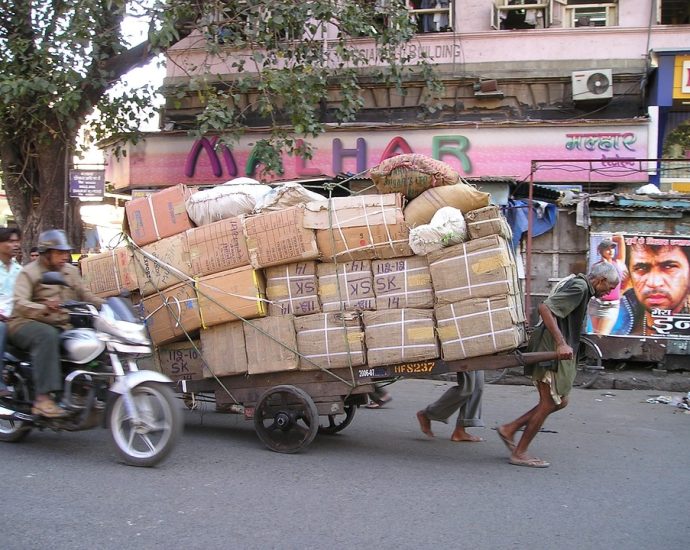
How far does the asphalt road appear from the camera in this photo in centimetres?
377

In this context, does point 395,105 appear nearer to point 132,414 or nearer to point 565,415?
point 565,415

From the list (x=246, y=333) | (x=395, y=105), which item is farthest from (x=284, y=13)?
(x=246, y=333)

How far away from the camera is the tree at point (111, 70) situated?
8844 millimetres

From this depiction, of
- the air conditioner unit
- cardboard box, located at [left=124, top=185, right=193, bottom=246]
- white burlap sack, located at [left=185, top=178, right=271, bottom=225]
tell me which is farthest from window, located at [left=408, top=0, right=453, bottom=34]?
cardboard box, located at [left=124, top=185, right=193, bottom=246]

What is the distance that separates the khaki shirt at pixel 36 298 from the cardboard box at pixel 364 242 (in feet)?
5.78

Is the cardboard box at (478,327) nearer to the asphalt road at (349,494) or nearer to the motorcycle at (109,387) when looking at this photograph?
the asphalt road at (349,494)

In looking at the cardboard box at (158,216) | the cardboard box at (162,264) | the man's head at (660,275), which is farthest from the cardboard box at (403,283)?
the man's head at (660,275)

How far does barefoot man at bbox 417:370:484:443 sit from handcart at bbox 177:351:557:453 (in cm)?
61

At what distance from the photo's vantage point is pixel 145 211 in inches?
236

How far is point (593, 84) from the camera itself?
39.3ft

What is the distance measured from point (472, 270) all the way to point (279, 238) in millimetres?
1505

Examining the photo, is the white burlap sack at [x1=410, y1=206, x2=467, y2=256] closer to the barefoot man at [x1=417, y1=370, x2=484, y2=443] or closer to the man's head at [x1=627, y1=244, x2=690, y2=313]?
the barefoot man at [x1=417, y1=370, x2=484, y2=443]

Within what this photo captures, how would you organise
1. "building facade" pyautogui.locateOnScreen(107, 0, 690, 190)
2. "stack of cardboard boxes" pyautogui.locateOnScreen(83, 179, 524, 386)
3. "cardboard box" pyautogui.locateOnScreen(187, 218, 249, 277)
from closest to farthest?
"stack of cardboard boxes" pyautogui.locateOnScreen(83, 179, 524, 386) → "cardboard box" pyautogui.locateOnScreen(187, 218, 249, 277) → "building facade" pyautogui.locateOnScreen(107, 0, 690, 190)

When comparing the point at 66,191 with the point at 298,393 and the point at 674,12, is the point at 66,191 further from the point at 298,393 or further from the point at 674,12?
the point at 674,12
